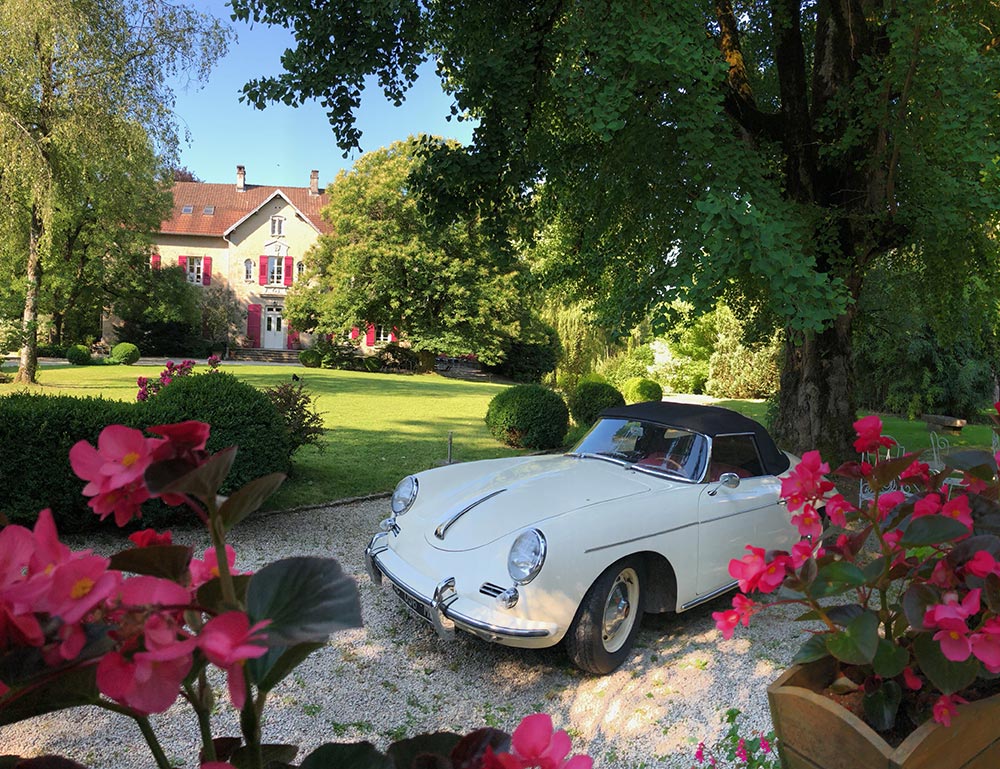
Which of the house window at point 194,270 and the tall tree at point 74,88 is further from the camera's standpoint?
the house window at point 194,270

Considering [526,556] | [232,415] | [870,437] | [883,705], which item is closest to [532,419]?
[232,415]

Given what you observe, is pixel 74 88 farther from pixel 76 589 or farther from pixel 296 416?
pixel 76 589

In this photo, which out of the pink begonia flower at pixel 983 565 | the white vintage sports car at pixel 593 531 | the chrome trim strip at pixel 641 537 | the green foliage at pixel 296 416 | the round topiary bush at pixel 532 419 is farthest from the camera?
the round topiary bush at pixel 532 419

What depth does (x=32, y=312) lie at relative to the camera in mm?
18531

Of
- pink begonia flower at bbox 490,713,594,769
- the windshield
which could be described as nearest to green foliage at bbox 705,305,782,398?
the windshield

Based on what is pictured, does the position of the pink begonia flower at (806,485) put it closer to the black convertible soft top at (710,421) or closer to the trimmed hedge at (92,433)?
the black convertible soft top at (710,421)

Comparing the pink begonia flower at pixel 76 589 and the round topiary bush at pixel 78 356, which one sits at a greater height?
the pink begonia flower at pixel 76 589

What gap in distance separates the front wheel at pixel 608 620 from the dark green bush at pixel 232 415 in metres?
3.66

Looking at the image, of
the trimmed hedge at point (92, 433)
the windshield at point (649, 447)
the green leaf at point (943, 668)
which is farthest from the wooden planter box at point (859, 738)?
the trimmed hedge at point (92, 433)

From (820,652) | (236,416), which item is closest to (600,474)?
(820,652)

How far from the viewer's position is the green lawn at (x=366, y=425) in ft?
29.0

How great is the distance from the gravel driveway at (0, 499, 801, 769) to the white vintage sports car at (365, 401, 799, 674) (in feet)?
0.99

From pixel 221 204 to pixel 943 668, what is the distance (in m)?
50.3

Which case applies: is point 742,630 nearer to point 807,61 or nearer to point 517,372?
point 807,61
